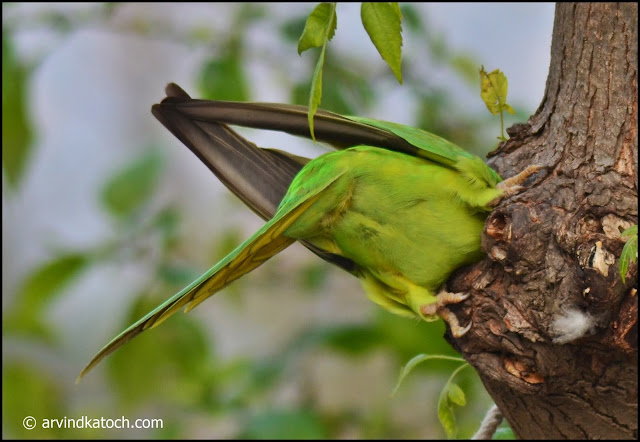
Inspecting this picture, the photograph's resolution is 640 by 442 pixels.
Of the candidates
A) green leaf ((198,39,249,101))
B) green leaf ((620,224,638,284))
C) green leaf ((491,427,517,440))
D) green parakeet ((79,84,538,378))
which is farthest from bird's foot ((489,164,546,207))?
green leaf ((198,39,249,101))

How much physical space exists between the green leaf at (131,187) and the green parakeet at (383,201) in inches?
48.2

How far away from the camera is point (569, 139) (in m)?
1.29

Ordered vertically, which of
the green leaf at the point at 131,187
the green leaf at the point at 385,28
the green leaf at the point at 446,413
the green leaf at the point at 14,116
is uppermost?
the green leaf at the point at 14,116

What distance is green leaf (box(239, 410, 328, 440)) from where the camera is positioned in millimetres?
2336

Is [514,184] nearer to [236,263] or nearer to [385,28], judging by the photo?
[385,28]

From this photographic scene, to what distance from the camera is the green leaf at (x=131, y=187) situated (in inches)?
109

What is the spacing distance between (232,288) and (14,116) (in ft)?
3.73

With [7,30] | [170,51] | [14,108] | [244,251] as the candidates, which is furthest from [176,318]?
[170,51]

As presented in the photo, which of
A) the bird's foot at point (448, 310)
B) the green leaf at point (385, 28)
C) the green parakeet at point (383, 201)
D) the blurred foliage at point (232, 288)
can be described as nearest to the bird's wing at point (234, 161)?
the green parakeet at point (383, 201)

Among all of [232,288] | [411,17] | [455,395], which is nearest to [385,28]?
[455,395]

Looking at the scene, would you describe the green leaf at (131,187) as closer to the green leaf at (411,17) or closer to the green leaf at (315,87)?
the green leaf at (411,17)

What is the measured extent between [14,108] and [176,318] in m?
0.91

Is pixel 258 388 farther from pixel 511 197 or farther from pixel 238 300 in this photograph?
pixel 511 197

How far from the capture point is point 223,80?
2447 millimetres
